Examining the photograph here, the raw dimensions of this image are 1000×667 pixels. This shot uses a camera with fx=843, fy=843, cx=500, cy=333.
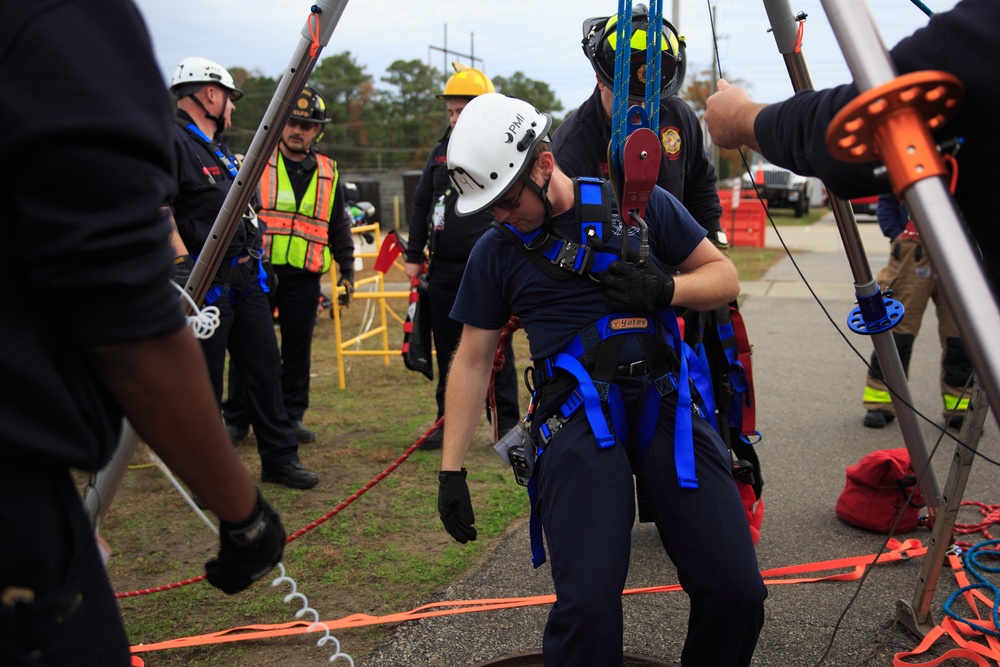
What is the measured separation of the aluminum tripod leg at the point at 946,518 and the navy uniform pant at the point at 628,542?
1.09 m

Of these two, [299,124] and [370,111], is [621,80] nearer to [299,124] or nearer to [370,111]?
[299,124]

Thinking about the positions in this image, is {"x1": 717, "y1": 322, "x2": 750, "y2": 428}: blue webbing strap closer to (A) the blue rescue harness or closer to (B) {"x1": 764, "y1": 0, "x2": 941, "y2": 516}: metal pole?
(B) {"x1": 764, "y1": 0, "x2": 941, "y2": 516}: metal pole

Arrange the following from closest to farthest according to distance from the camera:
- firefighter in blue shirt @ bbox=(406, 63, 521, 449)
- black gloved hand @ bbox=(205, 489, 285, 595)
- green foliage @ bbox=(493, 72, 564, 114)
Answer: black gloved hand @ bbox=(205, 489, 285, 595), firefighter in blue shirt @ bbox=(406, 63, 521, 449), green foliage @ bbox=(493, 72, 564, 114)

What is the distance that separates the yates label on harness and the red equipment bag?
7.32ft

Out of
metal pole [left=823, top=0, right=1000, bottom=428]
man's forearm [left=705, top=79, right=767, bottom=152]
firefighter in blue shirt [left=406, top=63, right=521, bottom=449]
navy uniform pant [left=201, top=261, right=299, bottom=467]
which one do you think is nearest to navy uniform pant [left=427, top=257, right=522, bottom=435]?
firefighter in blue shirt [left=406, top=63, right=521, bottom=449]

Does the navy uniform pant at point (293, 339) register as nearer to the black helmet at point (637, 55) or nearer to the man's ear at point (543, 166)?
the black helmet at point (637, 55)

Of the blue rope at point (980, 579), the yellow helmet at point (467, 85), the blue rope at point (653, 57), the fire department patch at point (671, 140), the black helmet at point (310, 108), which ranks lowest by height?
the blue rope at point (980, 579)

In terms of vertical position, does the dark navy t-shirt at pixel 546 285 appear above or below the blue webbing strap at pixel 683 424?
above

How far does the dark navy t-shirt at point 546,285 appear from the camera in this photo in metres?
2.76

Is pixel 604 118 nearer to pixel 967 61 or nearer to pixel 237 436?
pixel 967 61

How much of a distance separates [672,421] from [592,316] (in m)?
0.42

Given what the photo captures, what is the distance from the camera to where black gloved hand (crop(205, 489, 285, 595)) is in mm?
1532

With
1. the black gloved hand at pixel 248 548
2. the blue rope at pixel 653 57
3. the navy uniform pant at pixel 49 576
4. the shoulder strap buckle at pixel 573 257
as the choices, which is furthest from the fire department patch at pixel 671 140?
the navy uniform pant at pixel 49 576

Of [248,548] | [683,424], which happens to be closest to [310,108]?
[683,424]
